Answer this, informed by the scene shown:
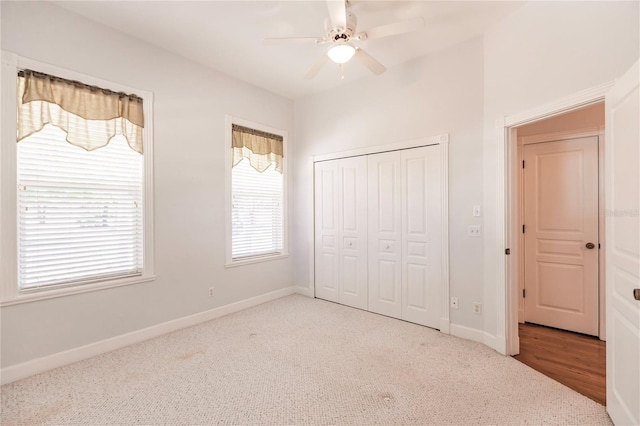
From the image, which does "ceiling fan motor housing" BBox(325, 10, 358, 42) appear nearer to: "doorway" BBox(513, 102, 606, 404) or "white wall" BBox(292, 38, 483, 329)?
"white wall" BBox(292, 38, 483, 329)

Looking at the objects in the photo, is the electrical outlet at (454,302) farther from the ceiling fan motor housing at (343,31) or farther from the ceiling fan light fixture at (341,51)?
the ceiling fan motor housing at (343,31)

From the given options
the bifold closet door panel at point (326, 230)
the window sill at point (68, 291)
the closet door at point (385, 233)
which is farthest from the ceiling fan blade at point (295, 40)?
the window sill at point (68, 291)

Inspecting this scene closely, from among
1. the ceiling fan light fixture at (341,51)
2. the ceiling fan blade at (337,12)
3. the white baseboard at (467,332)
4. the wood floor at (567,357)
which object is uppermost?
the ceiling fan blade at (337,12)

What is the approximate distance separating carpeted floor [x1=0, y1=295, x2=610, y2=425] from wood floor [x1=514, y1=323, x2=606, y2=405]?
160 mm

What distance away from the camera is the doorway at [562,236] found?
10.2ft

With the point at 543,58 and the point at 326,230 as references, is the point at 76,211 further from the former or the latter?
the point at 543,58

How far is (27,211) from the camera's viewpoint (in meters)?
2.38

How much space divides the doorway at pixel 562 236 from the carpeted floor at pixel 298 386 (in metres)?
0.78

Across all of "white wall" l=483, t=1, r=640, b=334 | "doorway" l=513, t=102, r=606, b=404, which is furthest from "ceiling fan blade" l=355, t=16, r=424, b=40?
"doorway" l=513, t=102, r=606, b=404

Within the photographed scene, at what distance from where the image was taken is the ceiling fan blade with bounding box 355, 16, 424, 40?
211cm

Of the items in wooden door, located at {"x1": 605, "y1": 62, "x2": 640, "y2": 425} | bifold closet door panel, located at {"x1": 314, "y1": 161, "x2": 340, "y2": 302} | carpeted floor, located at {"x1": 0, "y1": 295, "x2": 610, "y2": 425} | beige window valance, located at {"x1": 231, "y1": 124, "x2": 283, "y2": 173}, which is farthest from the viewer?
bifold closet door panel, located at {"x1": 314, "y1": 161, "x2": 340, "y2": 302}

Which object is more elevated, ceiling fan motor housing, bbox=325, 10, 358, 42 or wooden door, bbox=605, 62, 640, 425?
ceiling fan motor housing, bbox=325, 10, 358, 42

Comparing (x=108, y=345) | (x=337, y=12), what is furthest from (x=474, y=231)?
(x=108, y=345)

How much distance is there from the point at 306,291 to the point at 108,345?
2.55 metres
